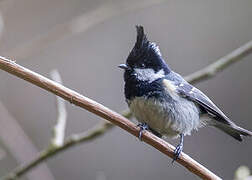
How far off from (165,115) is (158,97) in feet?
0.43

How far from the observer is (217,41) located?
5.98 meters

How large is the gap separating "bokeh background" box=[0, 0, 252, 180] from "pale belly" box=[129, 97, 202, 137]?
2259 mm

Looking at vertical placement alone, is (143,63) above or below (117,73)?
above

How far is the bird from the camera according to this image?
3086 millimetres

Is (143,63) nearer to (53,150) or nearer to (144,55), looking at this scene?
(144,55)

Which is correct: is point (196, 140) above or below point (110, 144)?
above

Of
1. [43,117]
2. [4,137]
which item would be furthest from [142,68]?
[43,117]

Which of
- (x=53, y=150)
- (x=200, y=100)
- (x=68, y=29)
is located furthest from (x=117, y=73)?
(x=53, y=150)

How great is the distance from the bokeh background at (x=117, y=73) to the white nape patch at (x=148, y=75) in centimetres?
226

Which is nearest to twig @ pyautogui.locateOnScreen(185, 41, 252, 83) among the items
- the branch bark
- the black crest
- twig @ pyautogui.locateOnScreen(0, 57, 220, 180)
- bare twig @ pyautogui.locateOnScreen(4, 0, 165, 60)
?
the branch bark

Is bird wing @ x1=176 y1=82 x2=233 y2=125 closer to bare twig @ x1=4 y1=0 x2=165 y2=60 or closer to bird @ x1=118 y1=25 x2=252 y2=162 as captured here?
bird @ x1=118 y1=25 x2=252 y2=162

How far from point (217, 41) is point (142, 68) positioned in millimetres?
3015

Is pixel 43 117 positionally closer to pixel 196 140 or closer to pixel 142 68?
pixel 196 140

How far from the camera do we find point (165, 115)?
3104 mm
